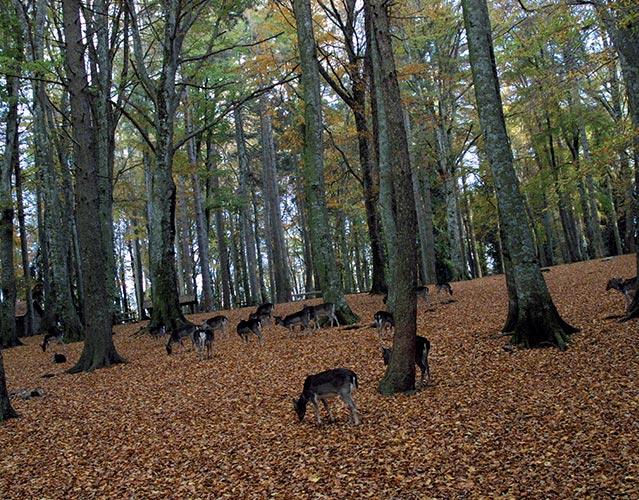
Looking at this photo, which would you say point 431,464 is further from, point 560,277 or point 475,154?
point 475,154

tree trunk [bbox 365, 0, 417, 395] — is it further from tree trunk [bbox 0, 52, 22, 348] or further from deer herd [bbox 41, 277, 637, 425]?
tree trunk [bbox 0, 52, 22, 348]

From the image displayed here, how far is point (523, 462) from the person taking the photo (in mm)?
4746

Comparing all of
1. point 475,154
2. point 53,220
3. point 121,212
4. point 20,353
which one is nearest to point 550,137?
point 475,154

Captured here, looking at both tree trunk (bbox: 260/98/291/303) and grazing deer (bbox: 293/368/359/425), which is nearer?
grazing deer (bbox: 293/368/359/425)

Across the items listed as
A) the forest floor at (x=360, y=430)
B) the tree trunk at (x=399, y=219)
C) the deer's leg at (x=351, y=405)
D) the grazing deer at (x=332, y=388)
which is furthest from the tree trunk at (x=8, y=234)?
the deer's leg at (x=351, y=405)

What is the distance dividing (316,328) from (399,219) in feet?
22.9

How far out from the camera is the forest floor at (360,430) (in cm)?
471

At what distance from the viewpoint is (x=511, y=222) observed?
8.84 m

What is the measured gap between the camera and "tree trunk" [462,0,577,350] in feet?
27.8

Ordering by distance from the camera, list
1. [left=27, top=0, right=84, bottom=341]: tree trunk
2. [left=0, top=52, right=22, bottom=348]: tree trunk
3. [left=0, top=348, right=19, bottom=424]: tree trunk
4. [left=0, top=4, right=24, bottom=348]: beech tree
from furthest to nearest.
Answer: [left=0, top=52, right=22, bottom=348]: tree trunk < [left=0, top=4, right=24, bottom=348]: beech tree < [left=27, top=0, right=84, bottom=341]: tree trunk < [left=0, top=348, right=19, bottom=424]: tree trunk

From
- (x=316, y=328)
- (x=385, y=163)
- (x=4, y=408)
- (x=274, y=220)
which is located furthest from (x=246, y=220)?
(x=4, y=408)

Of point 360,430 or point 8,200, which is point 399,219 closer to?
point 360,430

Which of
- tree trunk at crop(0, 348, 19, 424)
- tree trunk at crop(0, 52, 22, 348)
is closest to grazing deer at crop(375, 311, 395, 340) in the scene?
tree trunk at crop(0, 348, 19, 424)

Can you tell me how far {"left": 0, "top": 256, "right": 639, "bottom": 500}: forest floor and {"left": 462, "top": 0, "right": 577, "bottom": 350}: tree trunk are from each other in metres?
0.47
